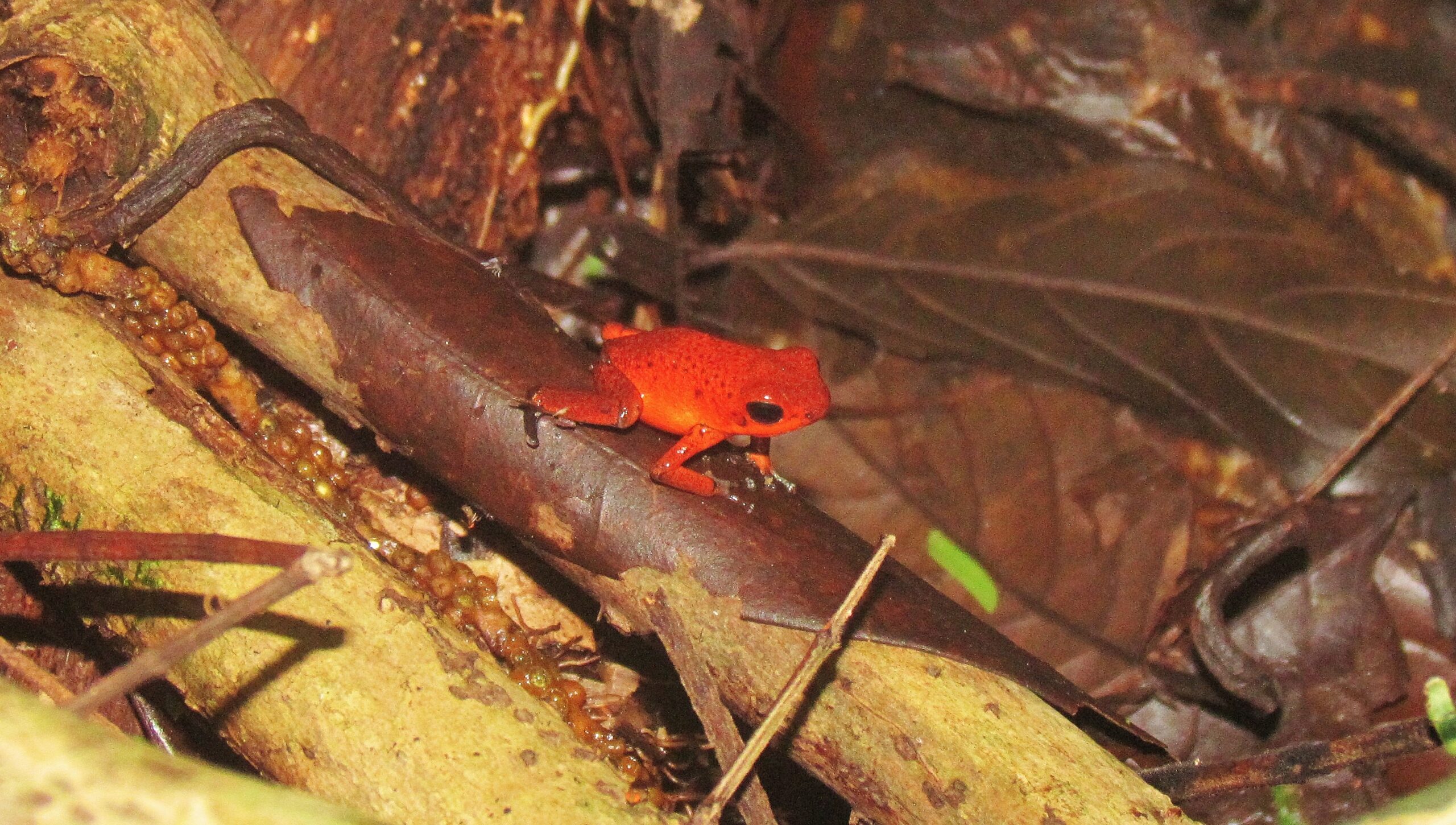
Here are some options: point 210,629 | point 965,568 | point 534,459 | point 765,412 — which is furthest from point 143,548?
point 965,568

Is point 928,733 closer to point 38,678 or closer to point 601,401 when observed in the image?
point 601,401

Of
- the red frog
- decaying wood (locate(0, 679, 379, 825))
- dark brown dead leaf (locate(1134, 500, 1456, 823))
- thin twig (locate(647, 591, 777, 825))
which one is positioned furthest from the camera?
Result: dark brown dead leaf (locate(1134, 500, 1456, 823))

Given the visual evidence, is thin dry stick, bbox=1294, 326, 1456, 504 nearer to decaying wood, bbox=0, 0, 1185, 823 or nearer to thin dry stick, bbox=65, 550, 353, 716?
decaying wood, bbox=0, 0, 1185, 823

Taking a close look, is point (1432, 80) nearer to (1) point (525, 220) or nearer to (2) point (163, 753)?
(1) point (525, 220)

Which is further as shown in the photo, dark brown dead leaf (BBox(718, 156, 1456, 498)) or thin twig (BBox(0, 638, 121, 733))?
dark brown dead leaf (BBox(718, 156, 1456, 498))

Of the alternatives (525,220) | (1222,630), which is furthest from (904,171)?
(1222,630)

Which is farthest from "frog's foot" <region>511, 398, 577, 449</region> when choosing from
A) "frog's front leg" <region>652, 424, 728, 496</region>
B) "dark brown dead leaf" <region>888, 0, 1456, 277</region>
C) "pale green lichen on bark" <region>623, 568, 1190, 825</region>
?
"dark brown dead leaf" <region>888, 0, 1456, 277</region>

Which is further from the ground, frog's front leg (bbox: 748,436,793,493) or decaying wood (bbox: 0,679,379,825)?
frog's front leg (bbox: 748,436,793,493)
